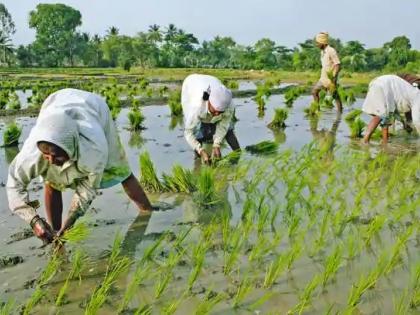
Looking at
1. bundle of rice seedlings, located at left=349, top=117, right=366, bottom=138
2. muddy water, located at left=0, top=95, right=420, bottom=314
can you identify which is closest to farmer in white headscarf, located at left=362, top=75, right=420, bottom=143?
muddy water, located at left=0, top=95, right=420, bottom=314

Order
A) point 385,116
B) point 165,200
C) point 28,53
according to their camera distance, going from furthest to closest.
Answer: point 28,53 → point 385,116 → point 165,200

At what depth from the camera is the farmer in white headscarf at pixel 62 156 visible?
2.45 metres

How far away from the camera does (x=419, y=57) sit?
2723 cm

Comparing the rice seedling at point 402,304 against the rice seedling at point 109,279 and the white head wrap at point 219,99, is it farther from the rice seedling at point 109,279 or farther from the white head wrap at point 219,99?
the white head wrap at point 219,99

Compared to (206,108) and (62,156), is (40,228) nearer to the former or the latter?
(62,156)

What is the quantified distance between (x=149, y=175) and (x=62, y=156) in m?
1.66

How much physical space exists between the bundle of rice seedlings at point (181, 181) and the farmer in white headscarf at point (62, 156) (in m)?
1.17

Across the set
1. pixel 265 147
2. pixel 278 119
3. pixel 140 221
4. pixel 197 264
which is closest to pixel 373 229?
pixel 197 264

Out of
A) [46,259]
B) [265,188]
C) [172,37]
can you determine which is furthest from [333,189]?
[172,37]

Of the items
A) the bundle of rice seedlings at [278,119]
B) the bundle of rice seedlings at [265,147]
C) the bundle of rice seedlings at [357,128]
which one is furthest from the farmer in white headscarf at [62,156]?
the bundle of rice seedlings at [278,119]

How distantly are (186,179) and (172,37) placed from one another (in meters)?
42.6

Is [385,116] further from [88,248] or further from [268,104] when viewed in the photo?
[268,104]

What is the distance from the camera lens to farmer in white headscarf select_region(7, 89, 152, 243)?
8.05 ft

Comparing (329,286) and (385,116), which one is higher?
(385,116)
